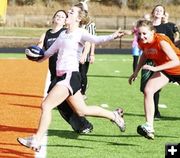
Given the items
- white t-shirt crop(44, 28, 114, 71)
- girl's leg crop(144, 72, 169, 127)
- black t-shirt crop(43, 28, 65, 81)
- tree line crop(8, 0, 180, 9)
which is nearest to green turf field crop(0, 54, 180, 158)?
girl's leg crop(144, 72, 169, 127)

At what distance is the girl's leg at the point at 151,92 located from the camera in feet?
27.2

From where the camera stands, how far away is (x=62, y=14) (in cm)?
928

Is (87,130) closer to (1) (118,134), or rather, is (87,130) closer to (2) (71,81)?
(1) (118,134)

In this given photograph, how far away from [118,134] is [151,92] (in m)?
1.06

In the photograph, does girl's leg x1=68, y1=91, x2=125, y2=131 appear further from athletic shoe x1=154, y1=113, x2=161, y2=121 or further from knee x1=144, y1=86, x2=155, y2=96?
athletic shoe x1=154, y1=113, x2=161, y2=121

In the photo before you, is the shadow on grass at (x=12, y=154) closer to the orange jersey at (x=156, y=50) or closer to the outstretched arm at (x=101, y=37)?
the outstretched arm at (x=101, y=37)

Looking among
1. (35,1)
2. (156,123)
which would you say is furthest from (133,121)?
(35,1)

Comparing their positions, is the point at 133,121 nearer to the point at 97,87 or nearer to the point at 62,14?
the point at 62,14

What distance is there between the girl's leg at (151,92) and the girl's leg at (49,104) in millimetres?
1370

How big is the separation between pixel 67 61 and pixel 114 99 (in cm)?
597

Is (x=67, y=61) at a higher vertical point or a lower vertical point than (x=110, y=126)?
higher

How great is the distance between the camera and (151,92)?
27.3ft

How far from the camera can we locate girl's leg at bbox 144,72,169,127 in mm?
8297

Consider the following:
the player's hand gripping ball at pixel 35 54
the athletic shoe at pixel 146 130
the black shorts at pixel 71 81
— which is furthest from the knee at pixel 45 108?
the athletic shoe at pixel 146 130
